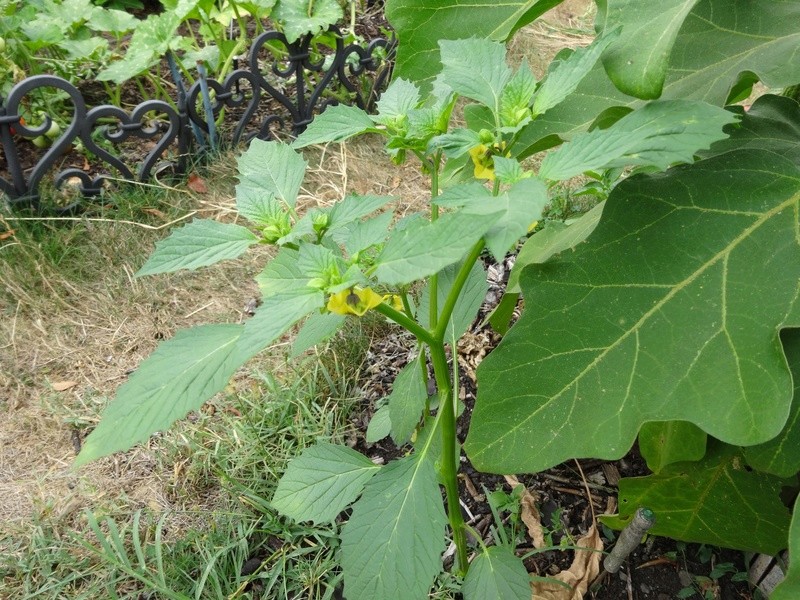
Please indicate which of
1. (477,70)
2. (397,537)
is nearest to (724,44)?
(477,70)

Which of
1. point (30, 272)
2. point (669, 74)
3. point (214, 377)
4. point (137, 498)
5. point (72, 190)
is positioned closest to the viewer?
point (214, 377)

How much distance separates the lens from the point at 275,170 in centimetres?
83

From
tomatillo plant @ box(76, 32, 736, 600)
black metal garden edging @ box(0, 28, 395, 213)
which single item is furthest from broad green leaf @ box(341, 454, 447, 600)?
black metal garden edging @ box(0, 28, 395, 213)

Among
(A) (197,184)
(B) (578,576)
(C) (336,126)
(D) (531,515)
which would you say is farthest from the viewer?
(A) (197,184)

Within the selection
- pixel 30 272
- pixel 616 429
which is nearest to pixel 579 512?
pixel 616 429

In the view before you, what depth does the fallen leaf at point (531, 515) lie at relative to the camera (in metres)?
1.27

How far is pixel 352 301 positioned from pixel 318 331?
0.19 meters

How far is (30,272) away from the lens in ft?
6.49

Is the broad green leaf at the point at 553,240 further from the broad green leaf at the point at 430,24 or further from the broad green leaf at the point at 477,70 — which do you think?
the broad green leaf at the point at 430,24

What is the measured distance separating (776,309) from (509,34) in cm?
55

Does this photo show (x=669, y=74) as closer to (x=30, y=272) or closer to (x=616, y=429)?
(x=616, y=429)

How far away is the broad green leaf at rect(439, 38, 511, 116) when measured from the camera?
2.49 feet

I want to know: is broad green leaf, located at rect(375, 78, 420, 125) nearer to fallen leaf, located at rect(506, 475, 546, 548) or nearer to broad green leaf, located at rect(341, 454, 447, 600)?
broad green leaf, located at rect(341, 454, 447, 600)

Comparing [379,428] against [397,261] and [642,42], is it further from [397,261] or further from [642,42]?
[642,42]
